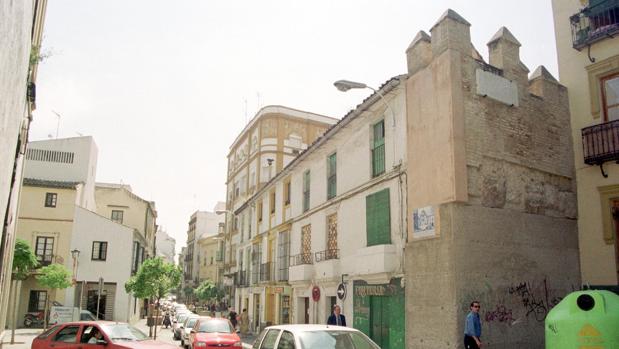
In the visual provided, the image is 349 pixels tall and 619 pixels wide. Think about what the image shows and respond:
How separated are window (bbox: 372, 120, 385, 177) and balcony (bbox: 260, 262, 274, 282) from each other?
Answer: 1251 centimetres

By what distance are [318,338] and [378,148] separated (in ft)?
30.3

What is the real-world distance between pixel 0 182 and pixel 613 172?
14.6 m

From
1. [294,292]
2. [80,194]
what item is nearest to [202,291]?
[80,194]

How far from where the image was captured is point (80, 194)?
37406 millimetres

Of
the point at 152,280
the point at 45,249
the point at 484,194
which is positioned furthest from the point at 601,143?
the point at 45,249

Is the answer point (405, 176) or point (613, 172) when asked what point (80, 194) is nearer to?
point (405, 176)

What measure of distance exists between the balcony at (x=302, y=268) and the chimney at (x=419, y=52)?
9713mm

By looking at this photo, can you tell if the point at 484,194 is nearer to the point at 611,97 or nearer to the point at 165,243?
the point at 611,97

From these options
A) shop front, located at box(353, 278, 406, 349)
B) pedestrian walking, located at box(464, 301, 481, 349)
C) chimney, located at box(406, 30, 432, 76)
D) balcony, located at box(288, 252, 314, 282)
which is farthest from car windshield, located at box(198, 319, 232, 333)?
chimney, located at box(406, 30, 432, 76)

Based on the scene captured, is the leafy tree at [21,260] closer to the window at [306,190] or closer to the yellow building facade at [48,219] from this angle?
the yellow building facade at [48,219]

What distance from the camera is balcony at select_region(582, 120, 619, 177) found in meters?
13.0

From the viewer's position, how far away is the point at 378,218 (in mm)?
15617

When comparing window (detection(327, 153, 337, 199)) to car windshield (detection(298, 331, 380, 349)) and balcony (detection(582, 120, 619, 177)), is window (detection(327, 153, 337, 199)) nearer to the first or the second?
balcony (detection(582, 120, 619, 177))

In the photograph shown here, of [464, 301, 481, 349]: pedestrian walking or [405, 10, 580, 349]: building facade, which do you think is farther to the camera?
[405, 10, 580, 349]: building facade
